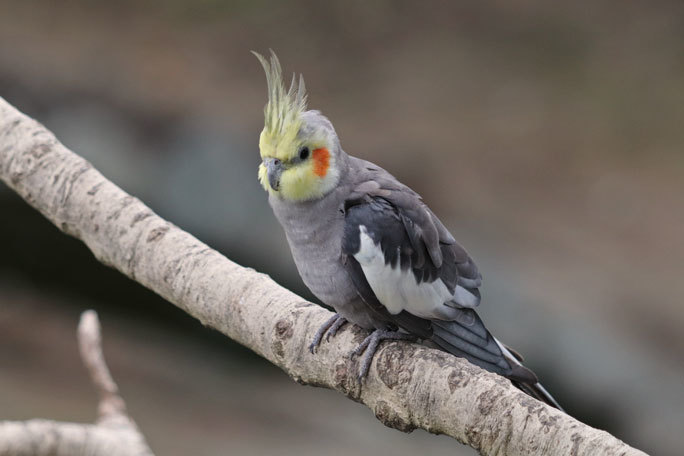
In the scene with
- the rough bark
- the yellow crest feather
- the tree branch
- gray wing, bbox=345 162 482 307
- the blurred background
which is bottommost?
the tree branch

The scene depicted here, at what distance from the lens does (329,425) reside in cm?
507

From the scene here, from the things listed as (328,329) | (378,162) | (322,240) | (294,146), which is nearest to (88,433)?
(328,329)

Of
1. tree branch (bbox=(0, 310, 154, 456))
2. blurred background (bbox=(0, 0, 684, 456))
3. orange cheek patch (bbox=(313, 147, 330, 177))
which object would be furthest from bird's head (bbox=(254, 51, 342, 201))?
blurred background (bbox=(0, 0, 684, 456))

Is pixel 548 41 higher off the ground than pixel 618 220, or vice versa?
pixel 548 41

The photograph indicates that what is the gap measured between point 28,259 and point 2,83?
1.29 metres

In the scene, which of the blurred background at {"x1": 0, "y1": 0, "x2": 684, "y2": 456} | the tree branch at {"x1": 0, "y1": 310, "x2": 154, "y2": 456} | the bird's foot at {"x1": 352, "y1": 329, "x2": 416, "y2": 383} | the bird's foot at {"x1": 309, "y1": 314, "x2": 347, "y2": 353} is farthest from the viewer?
the blurred background at {"x1": 0, "y1": 0, "x2": 684, "y2": 456}

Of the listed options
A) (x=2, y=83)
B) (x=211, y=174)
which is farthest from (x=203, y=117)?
(x=2, y=83)

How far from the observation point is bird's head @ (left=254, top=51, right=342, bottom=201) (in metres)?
1.95

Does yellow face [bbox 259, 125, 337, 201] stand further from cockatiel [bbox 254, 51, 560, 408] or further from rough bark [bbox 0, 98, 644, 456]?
rough bark [bbox 0, 98, 644, 456]

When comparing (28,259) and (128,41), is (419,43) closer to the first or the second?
(128,41)

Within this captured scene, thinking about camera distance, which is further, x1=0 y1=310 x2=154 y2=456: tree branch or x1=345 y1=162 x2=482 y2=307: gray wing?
x1=345 y1=162 x2=482 y2=307: gray wing

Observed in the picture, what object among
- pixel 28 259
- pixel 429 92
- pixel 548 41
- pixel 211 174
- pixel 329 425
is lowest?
pixel 329 425

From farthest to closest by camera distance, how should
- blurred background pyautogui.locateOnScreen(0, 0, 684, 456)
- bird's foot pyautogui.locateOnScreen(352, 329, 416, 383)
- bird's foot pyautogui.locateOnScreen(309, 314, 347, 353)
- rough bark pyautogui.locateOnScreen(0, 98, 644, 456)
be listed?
blurred background pyautogui.locateOnScreen(0, 0, 684, 456), bird's foot pyautogui.locateOnScreen(309, 314, 347, 353), bird's foot pyautogui.locateOnScreen(352, 329, 416, 383), rough bark pyautogui.locateOnScreen(0, 98, 644, 456)

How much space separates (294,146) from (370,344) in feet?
1.75
